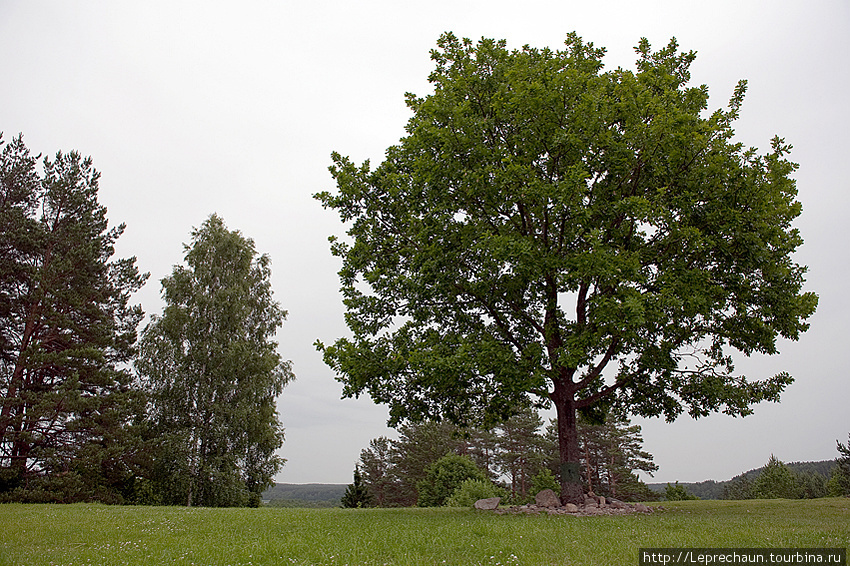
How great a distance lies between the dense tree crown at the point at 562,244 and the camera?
51.2 ft

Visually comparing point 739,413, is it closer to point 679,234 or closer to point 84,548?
point 679,234

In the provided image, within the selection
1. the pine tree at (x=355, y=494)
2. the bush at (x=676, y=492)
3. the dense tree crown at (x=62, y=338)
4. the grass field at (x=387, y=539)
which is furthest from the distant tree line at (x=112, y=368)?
the bush at (x=676, y=492)

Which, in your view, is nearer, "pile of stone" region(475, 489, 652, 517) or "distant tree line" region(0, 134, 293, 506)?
"pile of stone" region(475, 489, 652, 517)

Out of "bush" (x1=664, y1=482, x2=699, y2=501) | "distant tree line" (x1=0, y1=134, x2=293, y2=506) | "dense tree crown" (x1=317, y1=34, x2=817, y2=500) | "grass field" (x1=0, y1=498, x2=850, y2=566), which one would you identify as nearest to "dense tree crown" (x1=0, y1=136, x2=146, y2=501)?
"distant tree line" (x1=0, y1=134, x2=293, y2=506)

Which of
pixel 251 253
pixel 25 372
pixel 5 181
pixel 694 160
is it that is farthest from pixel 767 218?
pixel 5 181

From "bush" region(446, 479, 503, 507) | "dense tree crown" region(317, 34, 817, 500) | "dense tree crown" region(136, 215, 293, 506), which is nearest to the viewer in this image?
"dense tree crown" region(317, 34, 817, 500)

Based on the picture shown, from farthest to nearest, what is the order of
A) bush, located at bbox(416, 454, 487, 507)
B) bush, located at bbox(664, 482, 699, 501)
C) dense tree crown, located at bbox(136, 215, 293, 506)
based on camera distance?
bush, located at bbox(664, 482, 699, 501) → bush, located at bbox(416, 454, 487, 507) → dense tree crown, located at bbox(136, 215, 293, 506)

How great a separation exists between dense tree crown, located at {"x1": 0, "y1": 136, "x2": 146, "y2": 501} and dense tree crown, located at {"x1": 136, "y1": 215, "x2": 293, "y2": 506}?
2.18 m

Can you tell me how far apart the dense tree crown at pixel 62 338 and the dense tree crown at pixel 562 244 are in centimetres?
2023

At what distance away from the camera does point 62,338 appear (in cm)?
3019

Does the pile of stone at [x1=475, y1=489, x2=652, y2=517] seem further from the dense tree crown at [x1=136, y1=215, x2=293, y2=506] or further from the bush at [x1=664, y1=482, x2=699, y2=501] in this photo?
the bush at [x1=664, y1=482, x2=699, y2=501]

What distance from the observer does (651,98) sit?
1659 cm

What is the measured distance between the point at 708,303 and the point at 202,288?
33.8 meters

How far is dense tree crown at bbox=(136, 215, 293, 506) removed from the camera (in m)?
32.4
